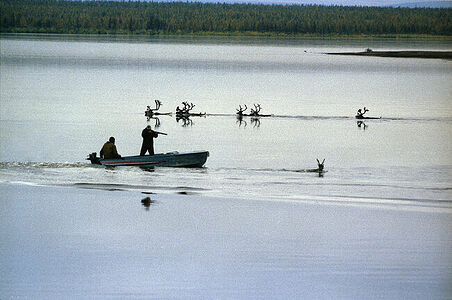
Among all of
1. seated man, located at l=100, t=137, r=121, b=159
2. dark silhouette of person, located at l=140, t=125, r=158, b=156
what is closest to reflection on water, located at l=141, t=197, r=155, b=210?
seated man, located at l=100, t=137, r=121, b=159

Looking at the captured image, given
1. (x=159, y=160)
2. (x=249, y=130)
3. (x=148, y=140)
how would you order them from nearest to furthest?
(x=159, y=160) < (x=148, y=140) < (x=249, y=130)

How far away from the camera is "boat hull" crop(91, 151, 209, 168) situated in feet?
97.9

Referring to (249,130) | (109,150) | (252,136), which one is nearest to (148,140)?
(109,150)

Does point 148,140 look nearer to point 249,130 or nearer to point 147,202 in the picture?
point 147,202

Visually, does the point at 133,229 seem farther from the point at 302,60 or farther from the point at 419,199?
the point at 302,60

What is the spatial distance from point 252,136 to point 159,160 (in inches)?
536

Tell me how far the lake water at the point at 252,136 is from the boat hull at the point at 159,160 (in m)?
0.27

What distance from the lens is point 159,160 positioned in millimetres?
29969

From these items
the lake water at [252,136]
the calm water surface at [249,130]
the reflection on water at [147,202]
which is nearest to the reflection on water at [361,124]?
the calm water surface at [249,130]

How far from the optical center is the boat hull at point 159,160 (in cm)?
2984

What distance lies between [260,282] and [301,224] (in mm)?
5124

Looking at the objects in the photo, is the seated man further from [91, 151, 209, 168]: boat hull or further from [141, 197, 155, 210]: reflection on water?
[141, 197, 155, 210]: reflection on water

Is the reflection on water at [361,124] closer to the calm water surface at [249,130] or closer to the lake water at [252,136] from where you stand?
the calm water surface at [249,130]

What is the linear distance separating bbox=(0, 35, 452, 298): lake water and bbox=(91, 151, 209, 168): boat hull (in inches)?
10.6
